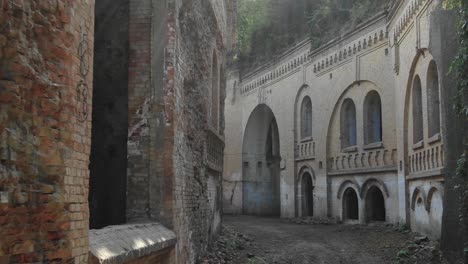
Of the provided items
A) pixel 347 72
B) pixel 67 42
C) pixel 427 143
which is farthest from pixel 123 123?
pixel 347 72

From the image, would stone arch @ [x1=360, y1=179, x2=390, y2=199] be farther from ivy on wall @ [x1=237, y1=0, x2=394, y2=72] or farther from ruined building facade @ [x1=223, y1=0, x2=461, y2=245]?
ivy on wall @ [x1=237, y1=0, x2=394, y2=72]

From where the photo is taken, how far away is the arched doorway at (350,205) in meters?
21.8

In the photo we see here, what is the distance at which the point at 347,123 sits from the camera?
22.4 m

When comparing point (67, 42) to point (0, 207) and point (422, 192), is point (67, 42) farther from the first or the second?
point (422, 192)

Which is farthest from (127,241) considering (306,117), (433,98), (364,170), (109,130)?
(306,117)

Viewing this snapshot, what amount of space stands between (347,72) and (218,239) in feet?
35.2

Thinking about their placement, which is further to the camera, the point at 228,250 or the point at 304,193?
the point at 304,193

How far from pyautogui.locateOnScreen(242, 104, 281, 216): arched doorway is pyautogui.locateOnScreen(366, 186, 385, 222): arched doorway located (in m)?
10.5

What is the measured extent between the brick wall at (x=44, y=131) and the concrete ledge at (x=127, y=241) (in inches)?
21.8

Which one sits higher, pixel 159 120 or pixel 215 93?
pixel 215 93

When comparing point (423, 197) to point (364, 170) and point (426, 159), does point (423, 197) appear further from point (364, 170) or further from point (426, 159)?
point (364, 170)

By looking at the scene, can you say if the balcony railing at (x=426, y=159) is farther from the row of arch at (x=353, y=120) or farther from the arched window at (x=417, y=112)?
the row of arch at (x=353, y=120)

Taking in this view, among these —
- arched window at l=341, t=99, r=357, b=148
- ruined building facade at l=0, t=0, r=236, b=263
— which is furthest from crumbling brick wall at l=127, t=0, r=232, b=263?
arched window at l=341, t=99, r=357, b=148

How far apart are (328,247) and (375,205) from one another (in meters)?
6.11
